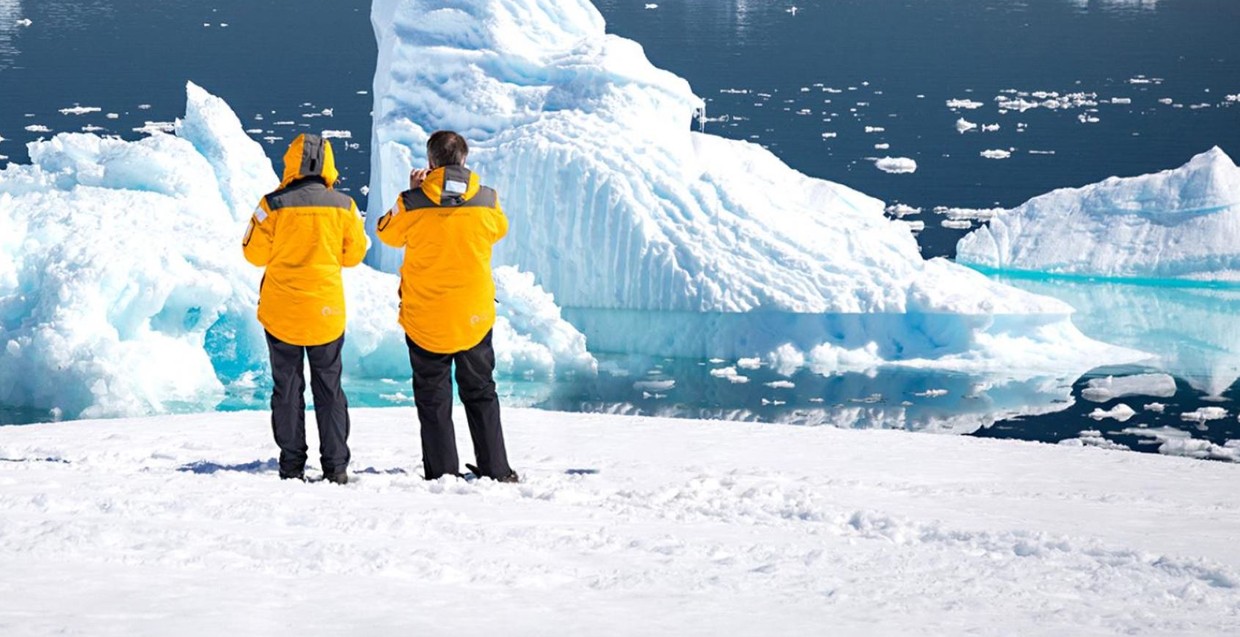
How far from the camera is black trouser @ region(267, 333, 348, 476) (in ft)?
17.5

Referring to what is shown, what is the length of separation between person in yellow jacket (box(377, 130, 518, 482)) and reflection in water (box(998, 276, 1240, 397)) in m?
8.93

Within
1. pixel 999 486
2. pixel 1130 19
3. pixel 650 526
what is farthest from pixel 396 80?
pixel 1130 19

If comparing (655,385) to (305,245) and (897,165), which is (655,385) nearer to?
(305,245)

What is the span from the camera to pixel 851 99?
104ft

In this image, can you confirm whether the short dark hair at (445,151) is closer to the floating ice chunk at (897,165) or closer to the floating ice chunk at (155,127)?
the floating ice chunk at (897,165)

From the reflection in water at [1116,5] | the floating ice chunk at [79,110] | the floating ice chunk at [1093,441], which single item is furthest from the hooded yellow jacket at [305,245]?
the reflection in water at [1116,5]

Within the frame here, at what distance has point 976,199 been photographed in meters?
22.2

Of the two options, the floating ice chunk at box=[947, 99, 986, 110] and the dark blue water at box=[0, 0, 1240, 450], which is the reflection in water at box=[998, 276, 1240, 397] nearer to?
the dark blue water at box=[0, 0, 1240, 450]

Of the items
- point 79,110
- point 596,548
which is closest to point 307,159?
point 596,548

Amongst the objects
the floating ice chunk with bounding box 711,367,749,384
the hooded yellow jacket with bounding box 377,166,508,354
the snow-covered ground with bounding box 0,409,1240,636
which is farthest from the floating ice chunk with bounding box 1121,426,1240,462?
the hooded yellow jacket with bounding box 377,166,508,354

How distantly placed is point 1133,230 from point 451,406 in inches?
508

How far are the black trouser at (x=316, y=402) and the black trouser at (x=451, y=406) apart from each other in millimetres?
283

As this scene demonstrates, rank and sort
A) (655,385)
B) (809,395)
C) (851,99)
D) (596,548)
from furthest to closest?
1. (851,99)
2. (655,385)
3. (809,395)
4. (596,548)

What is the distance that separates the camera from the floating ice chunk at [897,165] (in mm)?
24141
